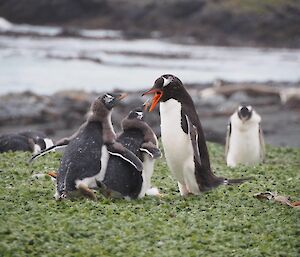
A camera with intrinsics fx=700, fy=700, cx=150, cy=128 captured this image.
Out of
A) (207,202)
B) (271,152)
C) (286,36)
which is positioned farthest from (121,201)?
(286,36)

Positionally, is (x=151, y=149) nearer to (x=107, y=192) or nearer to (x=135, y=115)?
(x=135, y=115)

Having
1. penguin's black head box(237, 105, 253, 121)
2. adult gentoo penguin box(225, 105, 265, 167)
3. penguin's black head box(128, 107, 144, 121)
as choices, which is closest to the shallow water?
adult gentoo penguin box(225, 105, 265, 167)

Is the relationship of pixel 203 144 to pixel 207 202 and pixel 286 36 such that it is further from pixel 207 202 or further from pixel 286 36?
pixel 286 36

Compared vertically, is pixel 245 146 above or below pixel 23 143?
below

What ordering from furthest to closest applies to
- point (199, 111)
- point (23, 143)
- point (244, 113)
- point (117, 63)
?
point (117, 63) → point (199, 111) → point (244, 113) → point (23, 143)

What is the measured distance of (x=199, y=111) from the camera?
23875 mm

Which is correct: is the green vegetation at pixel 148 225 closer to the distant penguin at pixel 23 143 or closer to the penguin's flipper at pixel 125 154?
the penguin's flipper at pixel 125 154

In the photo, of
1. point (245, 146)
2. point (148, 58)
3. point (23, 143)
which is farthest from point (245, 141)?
point (148, 58)

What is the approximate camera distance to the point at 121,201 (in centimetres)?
721

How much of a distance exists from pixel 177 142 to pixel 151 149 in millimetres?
356

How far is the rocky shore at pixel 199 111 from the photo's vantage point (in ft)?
64.1

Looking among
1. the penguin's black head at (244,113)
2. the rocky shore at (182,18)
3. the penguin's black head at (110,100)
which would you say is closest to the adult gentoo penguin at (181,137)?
the penguin's black head at (110,100)

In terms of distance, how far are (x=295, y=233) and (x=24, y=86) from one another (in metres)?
25.9

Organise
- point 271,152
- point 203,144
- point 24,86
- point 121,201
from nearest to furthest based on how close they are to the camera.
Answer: point 121,201 < point 203,144 < point 271,152 < point 24,86
